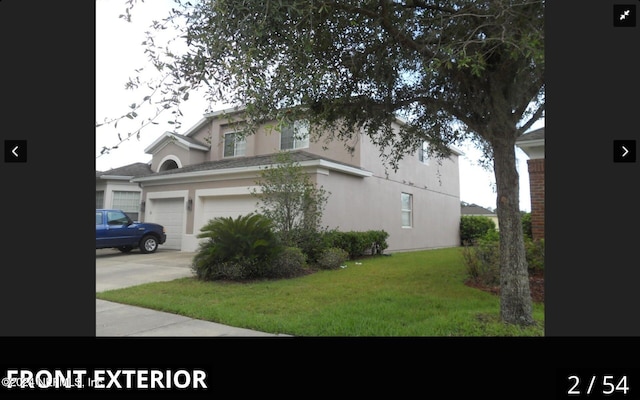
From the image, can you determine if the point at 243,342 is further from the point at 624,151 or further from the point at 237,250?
the point at 237,250

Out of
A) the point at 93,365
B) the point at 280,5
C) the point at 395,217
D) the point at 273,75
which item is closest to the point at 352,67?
the point at 273,75

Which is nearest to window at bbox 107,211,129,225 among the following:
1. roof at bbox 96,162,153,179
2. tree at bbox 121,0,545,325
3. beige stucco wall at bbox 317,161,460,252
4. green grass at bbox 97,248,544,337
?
roof at bbox 96,162,153,179

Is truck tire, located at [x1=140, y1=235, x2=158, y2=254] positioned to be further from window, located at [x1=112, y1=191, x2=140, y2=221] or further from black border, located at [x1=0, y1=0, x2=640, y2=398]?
black border, located at [x1=0, y1=0, x2=640, y2=398]

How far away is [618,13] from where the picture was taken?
2271 millimetres

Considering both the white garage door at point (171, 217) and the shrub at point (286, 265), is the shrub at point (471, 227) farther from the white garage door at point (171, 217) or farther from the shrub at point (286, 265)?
the white garage door at point (171, 217)

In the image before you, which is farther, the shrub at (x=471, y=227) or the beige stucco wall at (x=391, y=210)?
the shrub at (x=471, y=227)

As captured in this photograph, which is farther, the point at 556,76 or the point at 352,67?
the point at 352,67

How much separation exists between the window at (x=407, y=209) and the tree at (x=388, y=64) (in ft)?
31.6

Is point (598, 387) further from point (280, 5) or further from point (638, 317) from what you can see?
point (280, 5)

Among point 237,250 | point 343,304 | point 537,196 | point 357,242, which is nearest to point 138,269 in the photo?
point 237,250

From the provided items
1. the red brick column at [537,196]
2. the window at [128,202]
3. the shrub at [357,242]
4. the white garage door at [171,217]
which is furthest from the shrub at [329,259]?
the window at [128,202]

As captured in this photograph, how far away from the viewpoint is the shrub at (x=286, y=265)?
797 centimetres

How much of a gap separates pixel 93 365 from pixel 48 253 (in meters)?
0.68

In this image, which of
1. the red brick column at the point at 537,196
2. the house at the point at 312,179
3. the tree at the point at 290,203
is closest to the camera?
the red brick column at the point at 537,196
